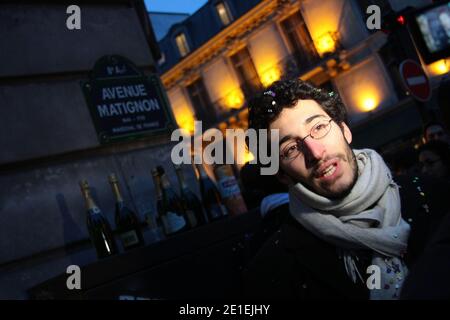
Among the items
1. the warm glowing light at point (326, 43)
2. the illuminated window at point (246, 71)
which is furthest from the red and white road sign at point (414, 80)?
the illuminated window at point (246, 71)

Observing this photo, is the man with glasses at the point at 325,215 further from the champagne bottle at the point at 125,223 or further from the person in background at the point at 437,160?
the person in background at the point at 437,160

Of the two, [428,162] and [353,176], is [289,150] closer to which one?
[353,176]

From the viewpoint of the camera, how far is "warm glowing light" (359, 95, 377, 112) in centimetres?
1866

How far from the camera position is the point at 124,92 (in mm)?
3230

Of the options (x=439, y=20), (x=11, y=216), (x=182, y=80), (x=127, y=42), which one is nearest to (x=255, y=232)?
(x=11, y=216)

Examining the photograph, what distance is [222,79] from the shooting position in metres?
22.9

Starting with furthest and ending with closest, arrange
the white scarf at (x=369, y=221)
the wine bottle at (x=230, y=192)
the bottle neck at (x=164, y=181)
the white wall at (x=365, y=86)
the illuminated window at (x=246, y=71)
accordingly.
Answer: the illuminated window at (x=246, y=71)
the white wall at (x=365, y=86)
the bottle neck at (x=164, y=181)
the wine bottle at (x=230, y=192)
the white scarf at (x=369, y=221)

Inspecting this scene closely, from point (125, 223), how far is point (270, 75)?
19.0m

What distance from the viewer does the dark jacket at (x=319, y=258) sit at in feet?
6.20

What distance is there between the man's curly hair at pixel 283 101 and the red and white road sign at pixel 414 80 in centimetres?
417

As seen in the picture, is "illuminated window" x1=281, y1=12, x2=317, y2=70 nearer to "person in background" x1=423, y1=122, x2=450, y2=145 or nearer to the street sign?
"person in background" x1=423, y1=122, x2=450, y2=145

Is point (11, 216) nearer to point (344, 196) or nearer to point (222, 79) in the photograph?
point (344, 196)
